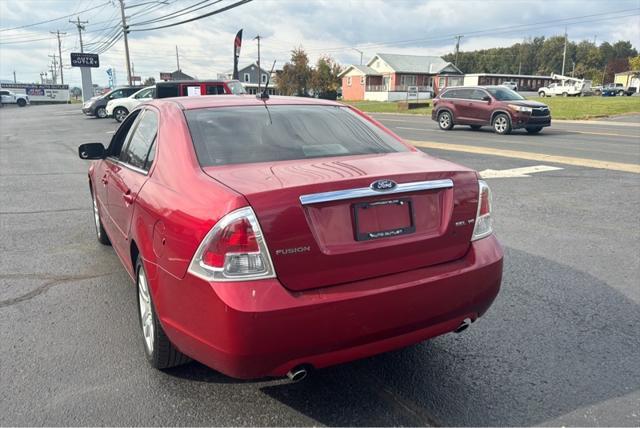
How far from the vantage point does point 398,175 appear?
2588 mm

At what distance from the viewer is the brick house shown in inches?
3155

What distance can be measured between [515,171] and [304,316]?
878 cm

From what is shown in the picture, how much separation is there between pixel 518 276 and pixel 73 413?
12.0 feet

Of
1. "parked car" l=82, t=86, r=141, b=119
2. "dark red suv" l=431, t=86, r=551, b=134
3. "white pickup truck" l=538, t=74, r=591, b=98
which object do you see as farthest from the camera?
"white pickup truck" l=538, t=74, r=591, b=98

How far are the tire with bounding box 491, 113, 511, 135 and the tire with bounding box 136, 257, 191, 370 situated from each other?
55.7 feet

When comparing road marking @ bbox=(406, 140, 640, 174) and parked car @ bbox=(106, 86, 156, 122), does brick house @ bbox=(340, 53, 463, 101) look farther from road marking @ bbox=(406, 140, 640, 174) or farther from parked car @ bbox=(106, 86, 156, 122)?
road marking @ bbox=(406, 140, 640, 174)

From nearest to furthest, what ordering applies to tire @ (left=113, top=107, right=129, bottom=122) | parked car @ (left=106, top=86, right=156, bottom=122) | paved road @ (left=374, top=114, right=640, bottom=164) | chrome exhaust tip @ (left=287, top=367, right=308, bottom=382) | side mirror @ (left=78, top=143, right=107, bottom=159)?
1. chrome exhaust tip @ (left=287, top=367, right=308, bottom=382)
2. side mirror @ (left=78, top=143, right=107, bottom=159)
3. paved road @ (left=374, top=114, right=640, bottom=164)
4. parked car @ (left=106, top=86, right=156, bottom=122)
5. tire @ (left=113, top=107, right=129, bottom=122)

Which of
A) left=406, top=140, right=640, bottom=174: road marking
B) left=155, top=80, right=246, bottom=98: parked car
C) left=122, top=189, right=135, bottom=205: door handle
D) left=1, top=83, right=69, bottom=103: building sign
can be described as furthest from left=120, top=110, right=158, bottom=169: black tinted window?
left=1, top=83, right=69, bottom=103: building sign

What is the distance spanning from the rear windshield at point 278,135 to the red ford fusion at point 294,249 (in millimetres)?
15

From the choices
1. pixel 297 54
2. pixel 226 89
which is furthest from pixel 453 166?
pixel 297 54

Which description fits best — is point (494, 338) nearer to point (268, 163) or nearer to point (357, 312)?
point (357, 312)

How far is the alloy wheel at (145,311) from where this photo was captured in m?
3.01

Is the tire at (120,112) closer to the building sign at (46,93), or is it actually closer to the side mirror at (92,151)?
the side mirror at (92,151)

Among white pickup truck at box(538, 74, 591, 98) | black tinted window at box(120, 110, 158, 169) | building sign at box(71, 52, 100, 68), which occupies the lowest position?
black tinted window at box(120, 110, 158, 169)
